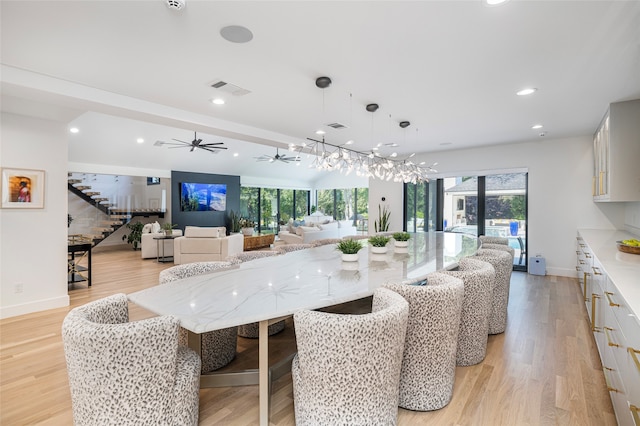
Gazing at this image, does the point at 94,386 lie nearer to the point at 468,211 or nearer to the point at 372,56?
the point at 372,56

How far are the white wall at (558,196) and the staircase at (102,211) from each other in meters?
10.6

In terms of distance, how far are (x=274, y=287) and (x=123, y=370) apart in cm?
94

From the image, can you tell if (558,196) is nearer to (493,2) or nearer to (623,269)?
(623,269)

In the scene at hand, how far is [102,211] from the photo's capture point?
10.1 meters

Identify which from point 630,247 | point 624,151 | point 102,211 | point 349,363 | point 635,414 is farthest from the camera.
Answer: point 102,211

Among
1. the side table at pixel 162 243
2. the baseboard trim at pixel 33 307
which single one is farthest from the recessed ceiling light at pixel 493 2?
the side table at pixel 162 243

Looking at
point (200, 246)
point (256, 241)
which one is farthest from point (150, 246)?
point (256, 241)

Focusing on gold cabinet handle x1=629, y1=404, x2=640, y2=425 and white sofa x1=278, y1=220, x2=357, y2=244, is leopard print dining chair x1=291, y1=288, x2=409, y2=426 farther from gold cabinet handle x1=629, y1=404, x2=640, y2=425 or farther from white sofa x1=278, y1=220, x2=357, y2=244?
white sofa x1=278, y1=220, x2=357, y2=244

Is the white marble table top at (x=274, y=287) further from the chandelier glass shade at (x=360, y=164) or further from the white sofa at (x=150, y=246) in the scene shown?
the white sofa at (x=150, y=246)

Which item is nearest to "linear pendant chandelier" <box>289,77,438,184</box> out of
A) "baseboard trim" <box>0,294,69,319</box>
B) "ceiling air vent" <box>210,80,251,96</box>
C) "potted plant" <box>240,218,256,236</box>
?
"ceiling air vent" <box>210,80,251,96</box>

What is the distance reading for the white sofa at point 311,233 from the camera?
9.51m

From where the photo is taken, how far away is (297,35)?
7.68ft

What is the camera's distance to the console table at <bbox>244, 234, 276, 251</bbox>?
30.8 ft

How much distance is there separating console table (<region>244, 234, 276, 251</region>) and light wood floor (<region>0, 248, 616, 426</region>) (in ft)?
17.5
